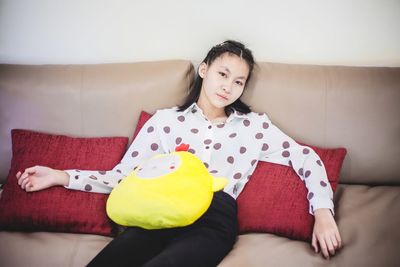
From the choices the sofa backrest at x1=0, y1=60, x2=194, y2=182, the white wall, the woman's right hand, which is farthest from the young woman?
the white wall

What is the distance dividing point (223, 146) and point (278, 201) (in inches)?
11.8

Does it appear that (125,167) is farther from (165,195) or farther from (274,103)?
(274,103)

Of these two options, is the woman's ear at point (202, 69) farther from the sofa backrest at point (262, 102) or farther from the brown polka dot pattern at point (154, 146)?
the brown polka dot pattern at point (154, 146)

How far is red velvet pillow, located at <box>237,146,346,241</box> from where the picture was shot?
3.91 feet

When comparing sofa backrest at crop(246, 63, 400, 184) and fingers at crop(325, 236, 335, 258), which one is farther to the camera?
sofa backrest at crop(246, 63, 400, 184)

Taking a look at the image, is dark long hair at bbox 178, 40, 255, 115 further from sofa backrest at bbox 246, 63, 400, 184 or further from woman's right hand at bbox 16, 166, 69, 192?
woman's right hand at bbox 16, 166, 69, 192

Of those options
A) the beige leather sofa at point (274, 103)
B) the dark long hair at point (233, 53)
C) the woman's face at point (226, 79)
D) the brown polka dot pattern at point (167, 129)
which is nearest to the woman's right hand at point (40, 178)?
the beige leather sofa at point (274, 103)

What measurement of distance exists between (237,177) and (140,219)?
444mm

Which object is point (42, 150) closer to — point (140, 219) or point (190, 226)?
point (140, 219)

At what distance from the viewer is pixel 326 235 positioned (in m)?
1.08

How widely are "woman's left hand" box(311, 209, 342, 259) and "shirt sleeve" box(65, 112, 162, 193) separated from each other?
65 centimetres

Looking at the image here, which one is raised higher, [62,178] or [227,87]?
[227,87]

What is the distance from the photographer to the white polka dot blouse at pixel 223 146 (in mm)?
1292

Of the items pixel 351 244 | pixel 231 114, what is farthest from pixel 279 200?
pixel 231 114
